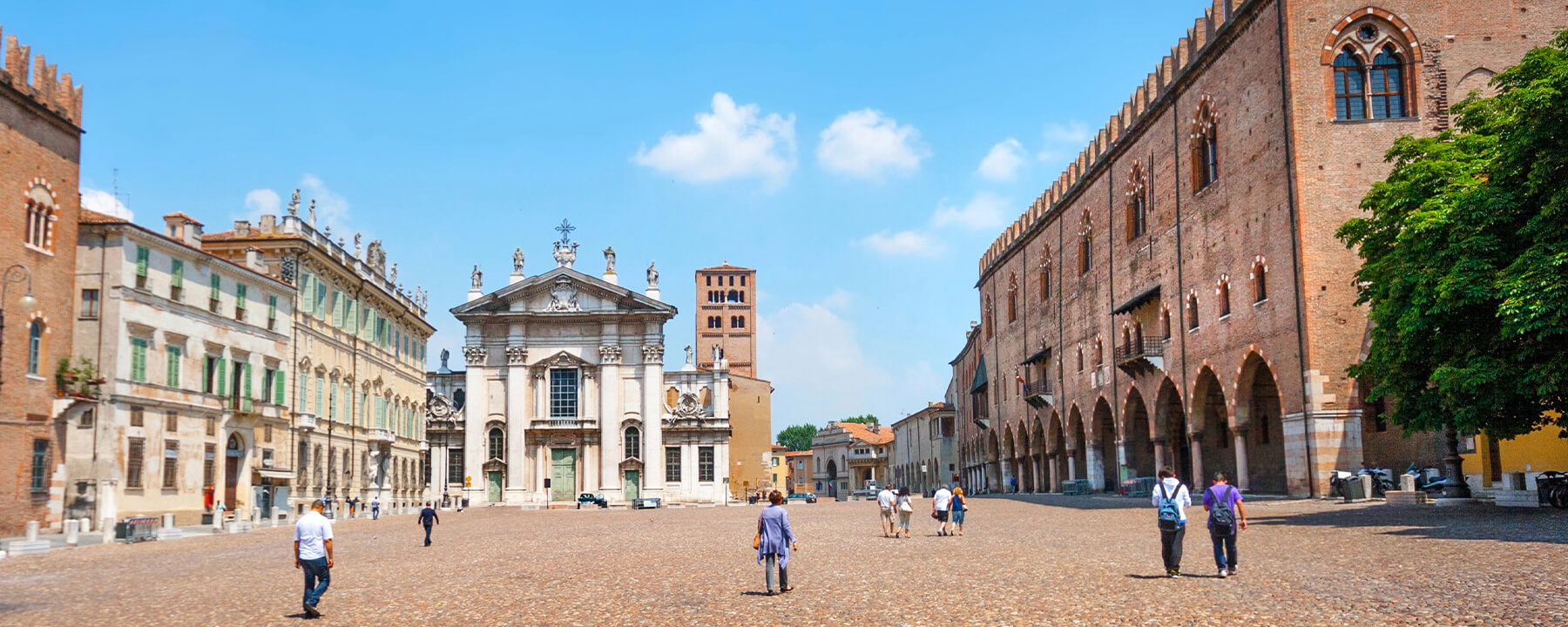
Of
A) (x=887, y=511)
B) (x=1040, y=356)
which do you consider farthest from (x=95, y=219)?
(x=1040, y=356)

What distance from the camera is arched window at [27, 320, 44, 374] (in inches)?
1164

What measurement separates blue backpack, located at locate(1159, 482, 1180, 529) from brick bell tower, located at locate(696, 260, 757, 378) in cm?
9844

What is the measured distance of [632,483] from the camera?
66812mm

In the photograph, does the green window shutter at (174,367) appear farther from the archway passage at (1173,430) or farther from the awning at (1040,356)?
the awning at (1040,356)

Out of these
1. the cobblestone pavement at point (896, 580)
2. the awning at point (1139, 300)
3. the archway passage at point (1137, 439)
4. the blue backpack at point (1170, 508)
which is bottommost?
the cobblestone pavement at point (896, 580)

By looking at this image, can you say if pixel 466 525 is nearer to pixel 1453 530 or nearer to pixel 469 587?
pixel 469 587

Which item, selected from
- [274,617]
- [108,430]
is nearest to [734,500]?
[108,430]

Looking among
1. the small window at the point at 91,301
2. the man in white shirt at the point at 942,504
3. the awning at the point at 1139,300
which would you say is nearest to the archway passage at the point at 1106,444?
the awning at the point at 1139,300

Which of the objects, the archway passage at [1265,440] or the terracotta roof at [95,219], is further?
the archway passage at [1265,440]

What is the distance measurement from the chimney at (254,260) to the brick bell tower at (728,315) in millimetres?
70562

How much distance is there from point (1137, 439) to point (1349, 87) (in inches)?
768

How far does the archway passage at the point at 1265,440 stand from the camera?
38.2 metres

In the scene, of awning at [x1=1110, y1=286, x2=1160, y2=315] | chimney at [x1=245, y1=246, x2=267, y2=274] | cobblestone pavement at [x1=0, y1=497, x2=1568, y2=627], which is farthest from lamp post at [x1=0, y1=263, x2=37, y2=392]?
awning at [x1=1110, y1=286, x2=1160, y2=315]

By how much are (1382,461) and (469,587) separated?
82.9ft
